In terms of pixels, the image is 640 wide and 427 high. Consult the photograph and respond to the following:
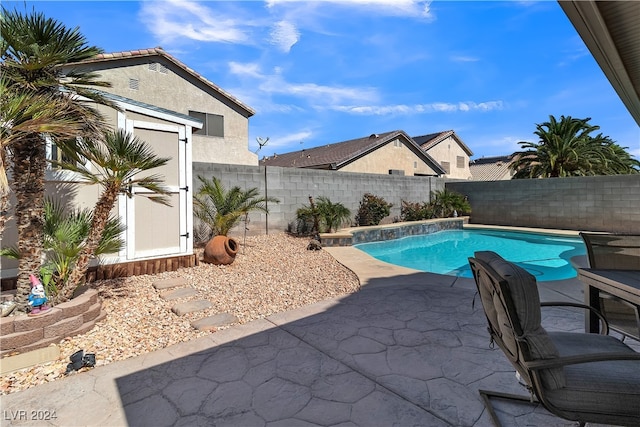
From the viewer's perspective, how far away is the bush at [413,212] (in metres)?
15.3

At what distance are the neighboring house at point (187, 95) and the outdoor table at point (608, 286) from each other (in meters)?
15.2

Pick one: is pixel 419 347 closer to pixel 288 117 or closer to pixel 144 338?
pixel 144 338

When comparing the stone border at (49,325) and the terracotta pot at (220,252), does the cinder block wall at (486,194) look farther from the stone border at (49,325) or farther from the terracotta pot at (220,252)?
the stone border at (49,325)

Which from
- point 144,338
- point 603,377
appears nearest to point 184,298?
point 144,338

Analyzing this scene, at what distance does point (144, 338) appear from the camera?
3.64 metres

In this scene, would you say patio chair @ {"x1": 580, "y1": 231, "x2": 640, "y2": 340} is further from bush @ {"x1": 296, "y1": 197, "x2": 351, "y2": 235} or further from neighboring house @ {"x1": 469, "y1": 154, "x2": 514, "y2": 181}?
neighboring house @ {"x1": 469, "y1": 154, "x2": 514, "y2": 181}

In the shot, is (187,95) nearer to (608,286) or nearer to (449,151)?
(608,286)

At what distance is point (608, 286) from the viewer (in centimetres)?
279

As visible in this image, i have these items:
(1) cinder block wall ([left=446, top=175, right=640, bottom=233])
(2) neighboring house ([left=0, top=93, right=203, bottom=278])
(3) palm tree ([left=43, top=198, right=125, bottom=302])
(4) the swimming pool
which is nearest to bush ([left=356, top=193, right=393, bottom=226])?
(4) the swimming pool

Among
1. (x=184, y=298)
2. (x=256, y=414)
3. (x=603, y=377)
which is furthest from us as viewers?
(x=184, y=298)

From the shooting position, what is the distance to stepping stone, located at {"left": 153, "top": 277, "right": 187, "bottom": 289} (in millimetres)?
5352

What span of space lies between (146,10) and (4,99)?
3.76m

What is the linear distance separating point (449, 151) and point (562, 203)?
15945 mm

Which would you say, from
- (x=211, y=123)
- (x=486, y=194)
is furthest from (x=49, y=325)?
(x=486, y=194)
